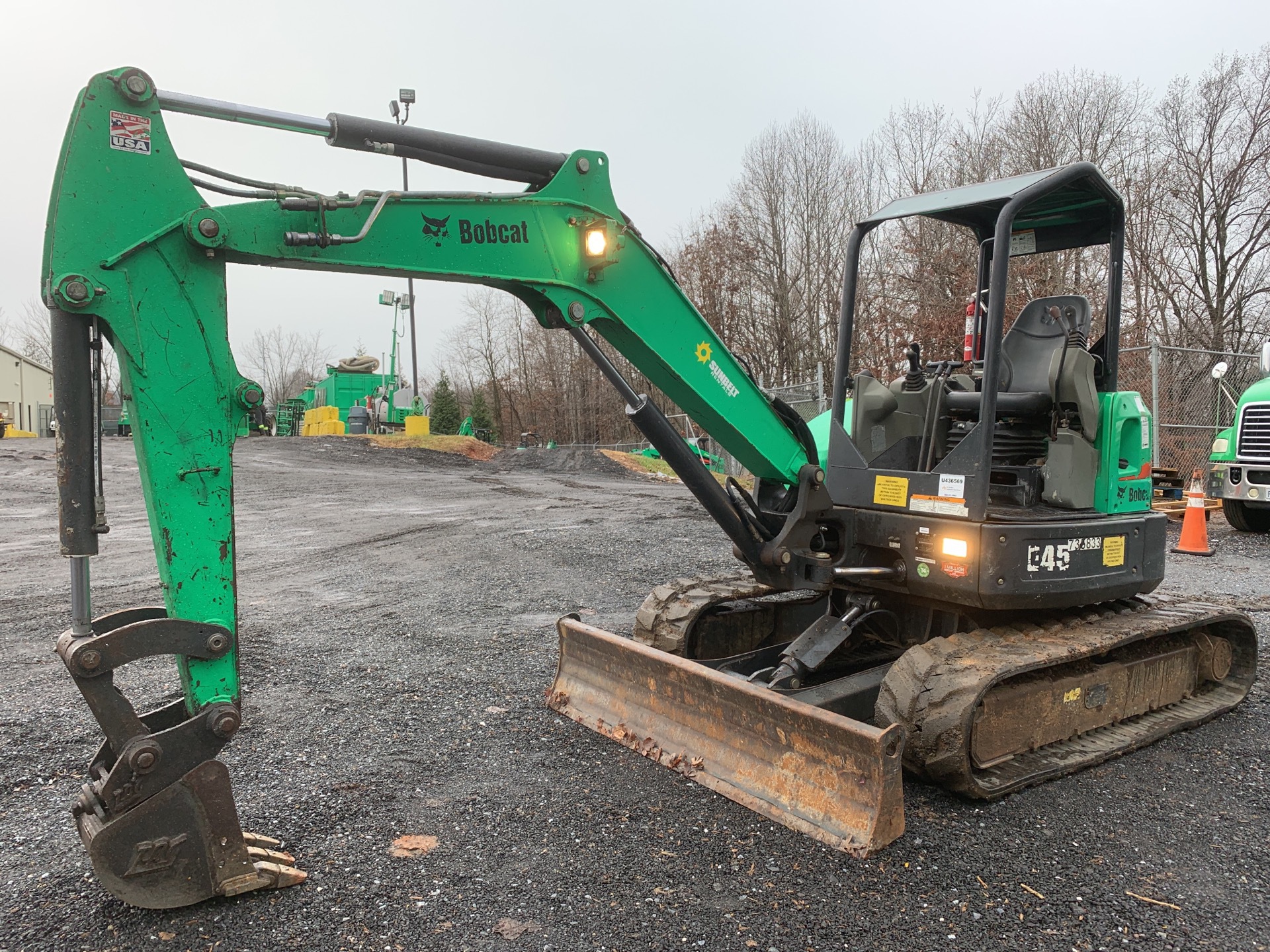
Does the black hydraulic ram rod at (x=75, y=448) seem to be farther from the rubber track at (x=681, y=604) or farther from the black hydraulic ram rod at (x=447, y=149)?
the rubber track at (x=681, y=604)

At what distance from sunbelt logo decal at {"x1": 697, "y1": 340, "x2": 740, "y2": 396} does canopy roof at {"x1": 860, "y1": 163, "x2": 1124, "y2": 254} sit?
4.27 feet

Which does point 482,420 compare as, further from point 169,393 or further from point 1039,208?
point 169,393

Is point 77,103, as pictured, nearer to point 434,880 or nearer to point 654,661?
point 434,880

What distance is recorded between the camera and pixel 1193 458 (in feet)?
49.0

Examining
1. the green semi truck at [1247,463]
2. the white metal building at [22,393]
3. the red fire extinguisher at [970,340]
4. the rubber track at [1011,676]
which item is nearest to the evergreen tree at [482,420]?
the white metal building at [22,393]

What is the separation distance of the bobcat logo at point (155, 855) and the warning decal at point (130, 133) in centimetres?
217

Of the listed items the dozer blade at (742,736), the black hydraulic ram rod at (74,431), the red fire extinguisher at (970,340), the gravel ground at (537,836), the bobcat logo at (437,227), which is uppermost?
the bobcat logo at (437,227)

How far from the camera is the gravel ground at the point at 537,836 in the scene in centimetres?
284

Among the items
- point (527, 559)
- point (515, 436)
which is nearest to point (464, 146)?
point (527, 559)

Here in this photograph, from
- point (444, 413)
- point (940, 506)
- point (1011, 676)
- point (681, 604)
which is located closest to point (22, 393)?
point (444, 413)

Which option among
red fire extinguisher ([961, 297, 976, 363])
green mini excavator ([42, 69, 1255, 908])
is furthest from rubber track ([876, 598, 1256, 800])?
red fire extinguisher ([961, 297, 976, 363])

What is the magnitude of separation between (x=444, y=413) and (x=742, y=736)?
1628 inches

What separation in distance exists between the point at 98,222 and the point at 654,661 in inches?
114

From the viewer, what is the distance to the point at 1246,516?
11.8 metres
